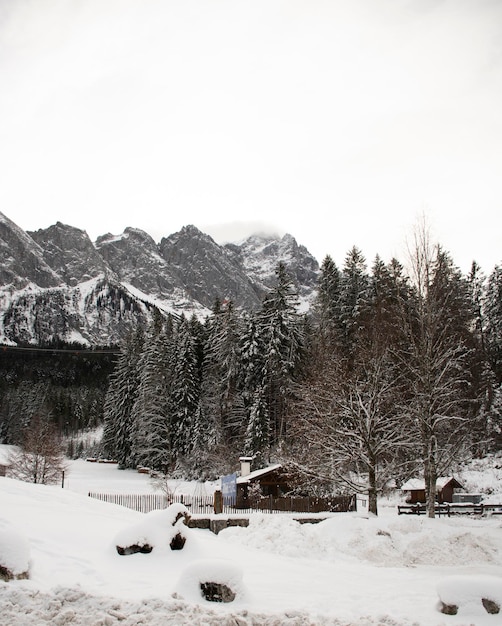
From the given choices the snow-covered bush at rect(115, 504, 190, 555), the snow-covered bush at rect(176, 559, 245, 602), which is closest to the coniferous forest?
the snow-covered bush at rect(115, 504, 190, 555)

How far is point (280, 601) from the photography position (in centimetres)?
809

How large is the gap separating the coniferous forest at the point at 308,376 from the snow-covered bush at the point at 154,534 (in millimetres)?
12418

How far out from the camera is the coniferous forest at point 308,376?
2253 cm

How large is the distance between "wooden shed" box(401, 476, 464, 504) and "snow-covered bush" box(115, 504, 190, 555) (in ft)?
88.1

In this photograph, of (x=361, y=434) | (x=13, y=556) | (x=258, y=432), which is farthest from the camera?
(x=258, y=432)

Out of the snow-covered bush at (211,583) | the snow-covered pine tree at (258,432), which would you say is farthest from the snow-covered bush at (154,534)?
the snow-covered pine tree at (258,432)

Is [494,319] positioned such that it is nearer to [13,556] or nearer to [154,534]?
[154,534]

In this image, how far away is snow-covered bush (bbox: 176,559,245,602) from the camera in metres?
7.65

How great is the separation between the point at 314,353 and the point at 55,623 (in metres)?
34.7

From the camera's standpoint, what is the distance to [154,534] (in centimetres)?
1014

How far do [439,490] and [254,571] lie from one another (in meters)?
26.2

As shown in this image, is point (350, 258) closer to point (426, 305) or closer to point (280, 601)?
point (426, 305)

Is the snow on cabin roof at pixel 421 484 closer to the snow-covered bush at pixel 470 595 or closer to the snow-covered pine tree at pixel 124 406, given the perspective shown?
the snow-covered bush at pixel 470 595

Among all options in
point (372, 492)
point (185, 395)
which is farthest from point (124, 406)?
point (372, 492)
